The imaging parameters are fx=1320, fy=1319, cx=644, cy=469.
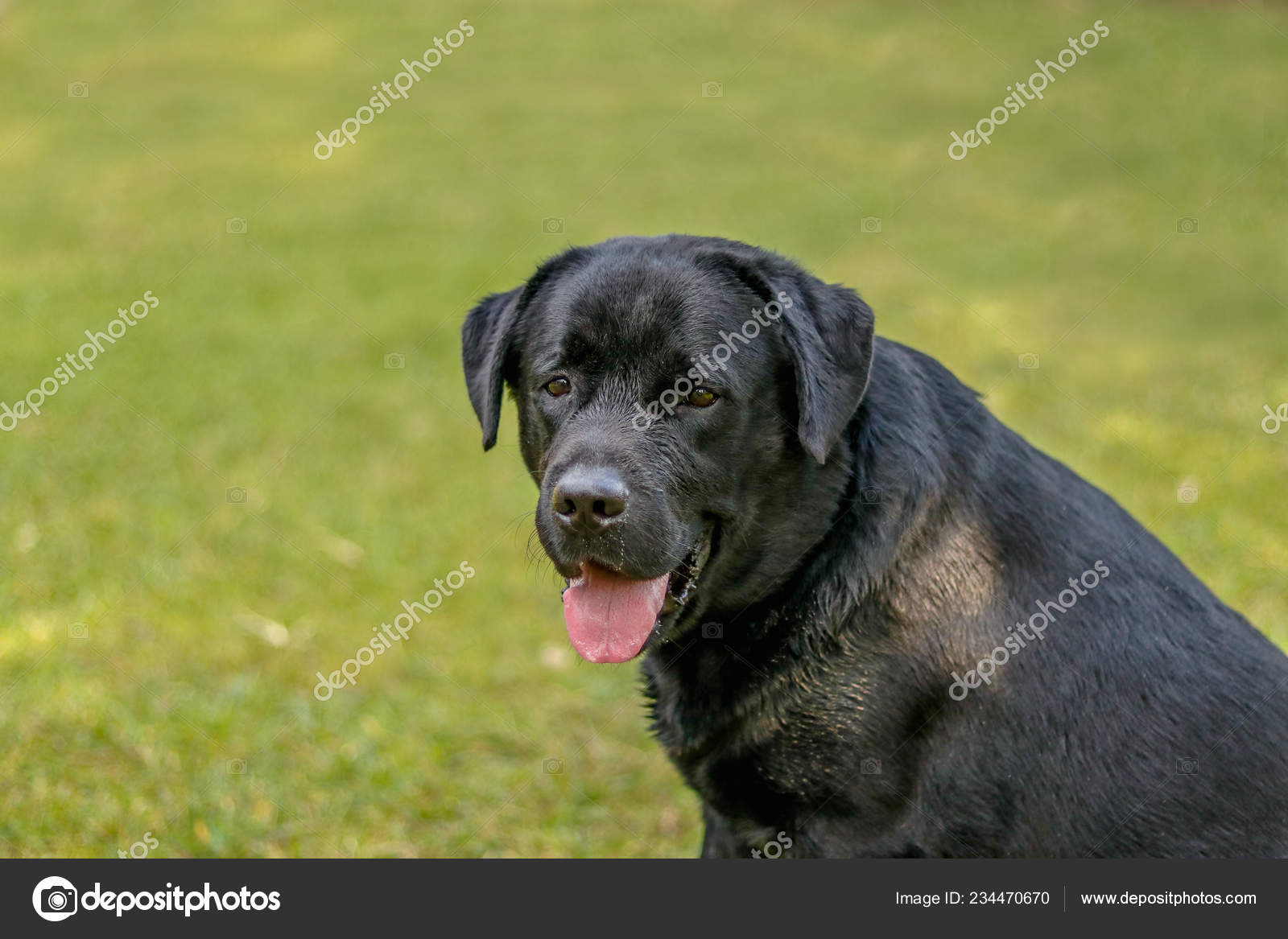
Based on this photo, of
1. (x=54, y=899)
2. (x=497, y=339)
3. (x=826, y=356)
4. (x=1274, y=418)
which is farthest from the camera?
(x=1274, y=418)

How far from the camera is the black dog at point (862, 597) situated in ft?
10.2

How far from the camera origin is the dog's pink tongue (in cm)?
327

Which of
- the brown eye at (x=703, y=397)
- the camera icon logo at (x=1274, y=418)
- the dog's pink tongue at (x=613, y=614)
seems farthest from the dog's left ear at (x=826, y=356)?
the camera icon logo at (x=1274, y=418)

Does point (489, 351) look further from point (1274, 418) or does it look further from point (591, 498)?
point (1274, 418)

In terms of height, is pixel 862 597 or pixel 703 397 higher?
pixel 703 397

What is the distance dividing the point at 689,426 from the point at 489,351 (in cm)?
75

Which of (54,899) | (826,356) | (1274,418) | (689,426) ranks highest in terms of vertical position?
(826,356)

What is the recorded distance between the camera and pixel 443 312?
33.6 ft

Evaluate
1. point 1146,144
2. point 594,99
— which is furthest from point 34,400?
point 1146,144

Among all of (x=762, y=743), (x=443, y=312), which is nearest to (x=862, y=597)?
(x=762, y=743)

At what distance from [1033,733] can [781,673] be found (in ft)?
2.01

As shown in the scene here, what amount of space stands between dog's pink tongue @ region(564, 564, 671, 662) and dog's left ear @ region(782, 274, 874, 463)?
1.78 feet

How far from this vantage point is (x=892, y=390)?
133 inches

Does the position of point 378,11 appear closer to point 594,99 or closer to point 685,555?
point 594,99
